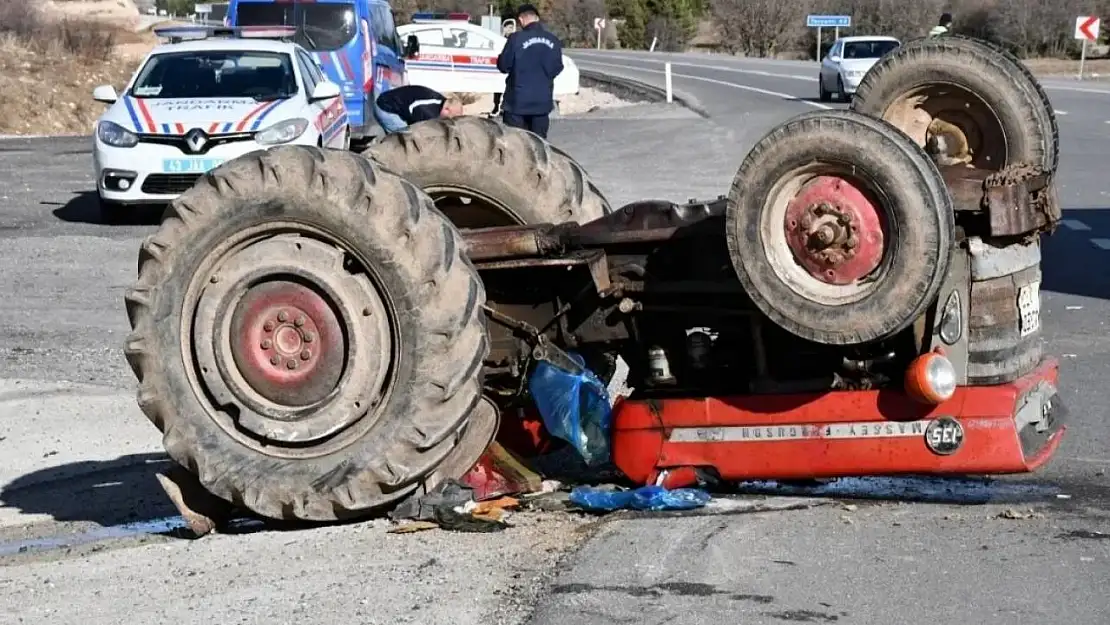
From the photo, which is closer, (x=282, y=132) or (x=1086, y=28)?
(x=282, y=132)

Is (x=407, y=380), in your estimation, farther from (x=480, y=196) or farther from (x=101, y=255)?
(x=101, y=255)

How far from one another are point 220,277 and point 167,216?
0.33 m

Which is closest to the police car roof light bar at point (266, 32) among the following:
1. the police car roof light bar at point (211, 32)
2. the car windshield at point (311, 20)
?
the police car roof light bar at point (211, 32)

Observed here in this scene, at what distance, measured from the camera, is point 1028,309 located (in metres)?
5.72

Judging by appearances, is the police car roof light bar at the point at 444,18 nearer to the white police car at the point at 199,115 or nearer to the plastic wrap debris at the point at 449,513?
the white police car at the point at 199,115

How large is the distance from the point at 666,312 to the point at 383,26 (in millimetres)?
22501

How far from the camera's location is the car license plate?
1589 centimetres

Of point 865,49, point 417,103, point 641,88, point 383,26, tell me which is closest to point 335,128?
point 417,103

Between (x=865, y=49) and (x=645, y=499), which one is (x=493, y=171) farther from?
(x=865, y=49)

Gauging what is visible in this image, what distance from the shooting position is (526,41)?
50.0ft

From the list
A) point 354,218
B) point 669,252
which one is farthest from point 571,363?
point 354,218

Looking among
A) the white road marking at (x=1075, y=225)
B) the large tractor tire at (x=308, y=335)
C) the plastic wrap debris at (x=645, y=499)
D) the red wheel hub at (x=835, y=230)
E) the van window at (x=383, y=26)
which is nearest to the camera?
the red wheel hub at (x=835, y=230)

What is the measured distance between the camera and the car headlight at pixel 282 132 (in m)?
16.2

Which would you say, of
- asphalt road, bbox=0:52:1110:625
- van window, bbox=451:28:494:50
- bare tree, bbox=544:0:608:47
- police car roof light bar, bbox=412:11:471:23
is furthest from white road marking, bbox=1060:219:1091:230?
bare tree, bbox=544:0:608:47
